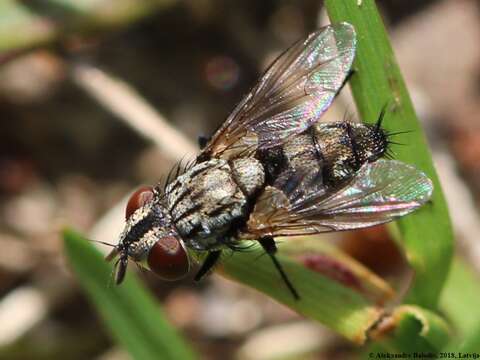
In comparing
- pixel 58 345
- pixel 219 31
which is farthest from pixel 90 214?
pixel 219 31

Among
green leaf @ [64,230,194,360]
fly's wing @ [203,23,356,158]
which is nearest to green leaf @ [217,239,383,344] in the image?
green leaf @ [64,230,194,360]

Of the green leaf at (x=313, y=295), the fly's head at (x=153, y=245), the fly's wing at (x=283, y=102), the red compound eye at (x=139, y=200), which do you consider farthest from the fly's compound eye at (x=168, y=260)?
the fly's wing at (x=283, y=102)

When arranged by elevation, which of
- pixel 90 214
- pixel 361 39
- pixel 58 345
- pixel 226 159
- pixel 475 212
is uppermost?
pixel 361 39

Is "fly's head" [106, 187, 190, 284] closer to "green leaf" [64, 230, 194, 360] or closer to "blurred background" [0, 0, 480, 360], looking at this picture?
"green leaf" [64, 230, 194, 360]

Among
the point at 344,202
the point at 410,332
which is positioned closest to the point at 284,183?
the point at 344,202

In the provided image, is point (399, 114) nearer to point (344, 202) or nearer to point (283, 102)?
point (344, 202)

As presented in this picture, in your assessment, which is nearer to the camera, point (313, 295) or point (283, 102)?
point (313, 295)

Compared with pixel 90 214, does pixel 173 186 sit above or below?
above

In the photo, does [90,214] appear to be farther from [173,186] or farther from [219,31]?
[173,186]

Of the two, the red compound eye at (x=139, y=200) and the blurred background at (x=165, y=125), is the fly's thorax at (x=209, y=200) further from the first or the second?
the blurred background at (x=165, y=125)
